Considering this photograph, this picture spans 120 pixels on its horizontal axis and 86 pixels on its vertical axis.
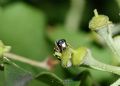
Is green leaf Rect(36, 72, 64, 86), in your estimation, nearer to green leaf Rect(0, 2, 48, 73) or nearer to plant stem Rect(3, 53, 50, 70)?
plant stem Rect(3, 53, 50, 70)

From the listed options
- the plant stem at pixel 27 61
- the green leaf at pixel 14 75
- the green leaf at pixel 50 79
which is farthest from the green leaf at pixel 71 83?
the plant stem at pixel 27 61

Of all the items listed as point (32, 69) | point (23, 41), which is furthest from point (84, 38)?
point (32, 69)

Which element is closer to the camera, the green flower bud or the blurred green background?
the green flower bud

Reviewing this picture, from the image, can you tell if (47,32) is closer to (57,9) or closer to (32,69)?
(57,9)

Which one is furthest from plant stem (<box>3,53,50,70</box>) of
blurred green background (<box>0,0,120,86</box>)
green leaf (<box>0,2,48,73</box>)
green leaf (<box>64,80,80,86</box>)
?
green leaf (<box>64,80,80,86</box>)

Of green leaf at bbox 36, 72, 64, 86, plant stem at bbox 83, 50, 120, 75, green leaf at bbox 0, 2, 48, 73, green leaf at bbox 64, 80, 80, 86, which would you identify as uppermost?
green leaf at bbox 0, 2, 48, 73

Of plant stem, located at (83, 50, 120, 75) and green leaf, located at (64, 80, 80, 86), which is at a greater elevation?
plant stem, located at (83, 50, 120, 75)

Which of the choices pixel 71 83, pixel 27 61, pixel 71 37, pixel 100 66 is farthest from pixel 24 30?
pixel 100 66
